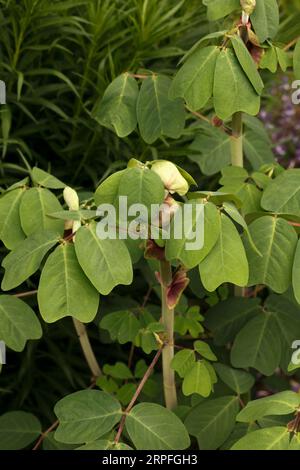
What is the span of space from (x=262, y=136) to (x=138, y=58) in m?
0.35

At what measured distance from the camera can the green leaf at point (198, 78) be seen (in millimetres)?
1378

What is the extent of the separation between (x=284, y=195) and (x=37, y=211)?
44 cm

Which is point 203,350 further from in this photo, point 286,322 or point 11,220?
point 11,220

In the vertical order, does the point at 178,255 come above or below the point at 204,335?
above

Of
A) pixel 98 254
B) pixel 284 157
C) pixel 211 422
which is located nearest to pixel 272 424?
pixel 211 422

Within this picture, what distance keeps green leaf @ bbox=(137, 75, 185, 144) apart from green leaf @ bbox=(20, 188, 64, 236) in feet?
0.86

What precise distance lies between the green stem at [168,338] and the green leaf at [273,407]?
255 mm

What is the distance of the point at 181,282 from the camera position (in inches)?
52.6

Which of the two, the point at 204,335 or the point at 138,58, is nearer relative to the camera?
the point at 204,335

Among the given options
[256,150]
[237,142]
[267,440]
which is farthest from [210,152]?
[267,440]

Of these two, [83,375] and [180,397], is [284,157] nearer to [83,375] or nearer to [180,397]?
[83,375]

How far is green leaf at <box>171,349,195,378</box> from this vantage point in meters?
1.43

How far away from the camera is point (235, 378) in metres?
1.54

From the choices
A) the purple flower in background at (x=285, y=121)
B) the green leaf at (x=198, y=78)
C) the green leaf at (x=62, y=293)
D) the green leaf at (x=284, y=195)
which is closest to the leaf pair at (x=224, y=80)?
the green leaf at (x=198, y=78)
